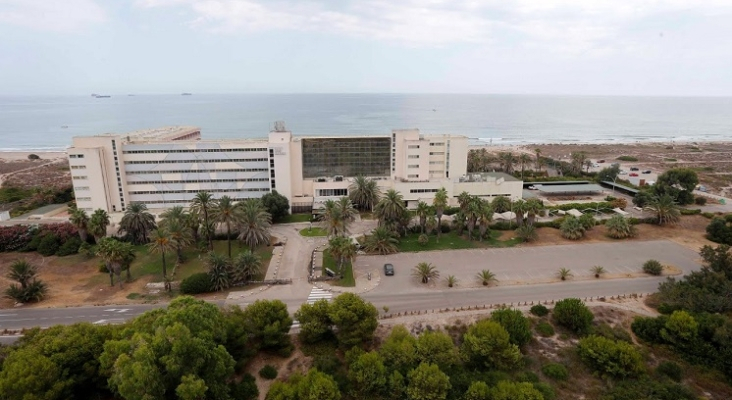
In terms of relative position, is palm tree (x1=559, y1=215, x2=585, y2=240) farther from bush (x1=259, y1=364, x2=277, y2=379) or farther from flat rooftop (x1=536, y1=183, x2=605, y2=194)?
bush (x1=259, y1=364, x2=277, y2=379)

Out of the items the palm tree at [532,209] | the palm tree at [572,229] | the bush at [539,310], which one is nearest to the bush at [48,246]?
the bush at [539,310]

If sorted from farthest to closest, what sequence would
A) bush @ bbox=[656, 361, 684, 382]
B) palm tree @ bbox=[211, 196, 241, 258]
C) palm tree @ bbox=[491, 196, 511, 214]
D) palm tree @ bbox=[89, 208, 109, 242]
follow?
palm tree @ bbox=[491, 196, 511, 214] → palm tree @ bbox=[89, 208, 109, 242] → palm tree @ bbox=[211, 196, 241, 258] → bush @ bbox=[656, 361, 684, 382]

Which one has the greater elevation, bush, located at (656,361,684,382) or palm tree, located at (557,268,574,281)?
palm tree, located at (557,268,574,281)

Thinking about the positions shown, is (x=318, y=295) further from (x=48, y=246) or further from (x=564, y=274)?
(x=48, y=246)

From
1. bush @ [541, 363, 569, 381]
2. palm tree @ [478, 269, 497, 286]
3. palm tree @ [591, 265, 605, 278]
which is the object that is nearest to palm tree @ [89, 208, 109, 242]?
palm tree @ [478, 269, 497, 286]

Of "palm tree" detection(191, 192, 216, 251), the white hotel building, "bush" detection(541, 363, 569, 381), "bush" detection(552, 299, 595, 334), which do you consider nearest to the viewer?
"bush" detection(541, 363, 569, 381)

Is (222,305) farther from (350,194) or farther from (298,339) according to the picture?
(350,194)
